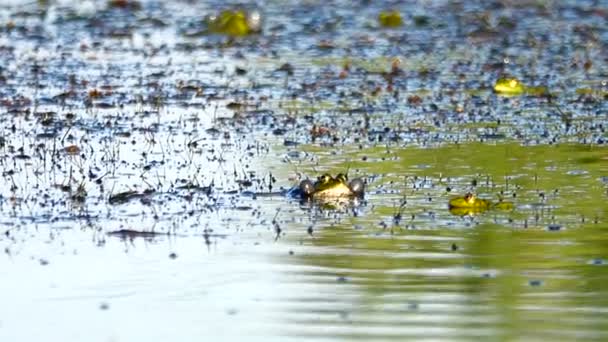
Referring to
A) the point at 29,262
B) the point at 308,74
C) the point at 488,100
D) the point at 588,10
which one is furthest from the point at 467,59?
the point at 29,262

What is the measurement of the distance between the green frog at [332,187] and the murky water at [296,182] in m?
0.11

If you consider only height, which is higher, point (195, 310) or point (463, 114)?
point (463, 114)

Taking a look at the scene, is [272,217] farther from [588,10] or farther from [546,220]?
[588,10]

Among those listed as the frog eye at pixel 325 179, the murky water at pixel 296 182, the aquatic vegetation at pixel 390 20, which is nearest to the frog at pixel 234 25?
the murky water at pixel 296 182

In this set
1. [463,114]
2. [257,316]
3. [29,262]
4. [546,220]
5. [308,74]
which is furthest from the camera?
[308,74]

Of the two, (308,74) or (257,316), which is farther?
(308,74)

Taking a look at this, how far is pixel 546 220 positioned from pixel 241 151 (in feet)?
11.4

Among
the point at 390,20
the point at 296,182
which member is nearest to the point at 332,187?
the point at 296,182

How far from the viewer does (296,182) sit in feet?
37.2

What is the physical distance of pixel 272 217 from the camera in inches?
398

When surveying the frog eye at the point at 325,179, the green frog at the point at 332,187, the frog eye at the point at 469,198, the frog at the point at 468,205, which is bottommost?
the frog at the point at 468,205

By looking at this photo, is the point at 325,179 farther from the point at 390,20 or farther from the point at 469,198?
the point at 390,20

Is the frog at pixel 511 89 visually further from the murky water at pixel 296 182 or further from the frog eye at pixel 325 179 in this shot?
the frog eye at pixel 325 179

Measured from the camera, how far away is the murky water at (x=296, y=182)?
25.5 feet
